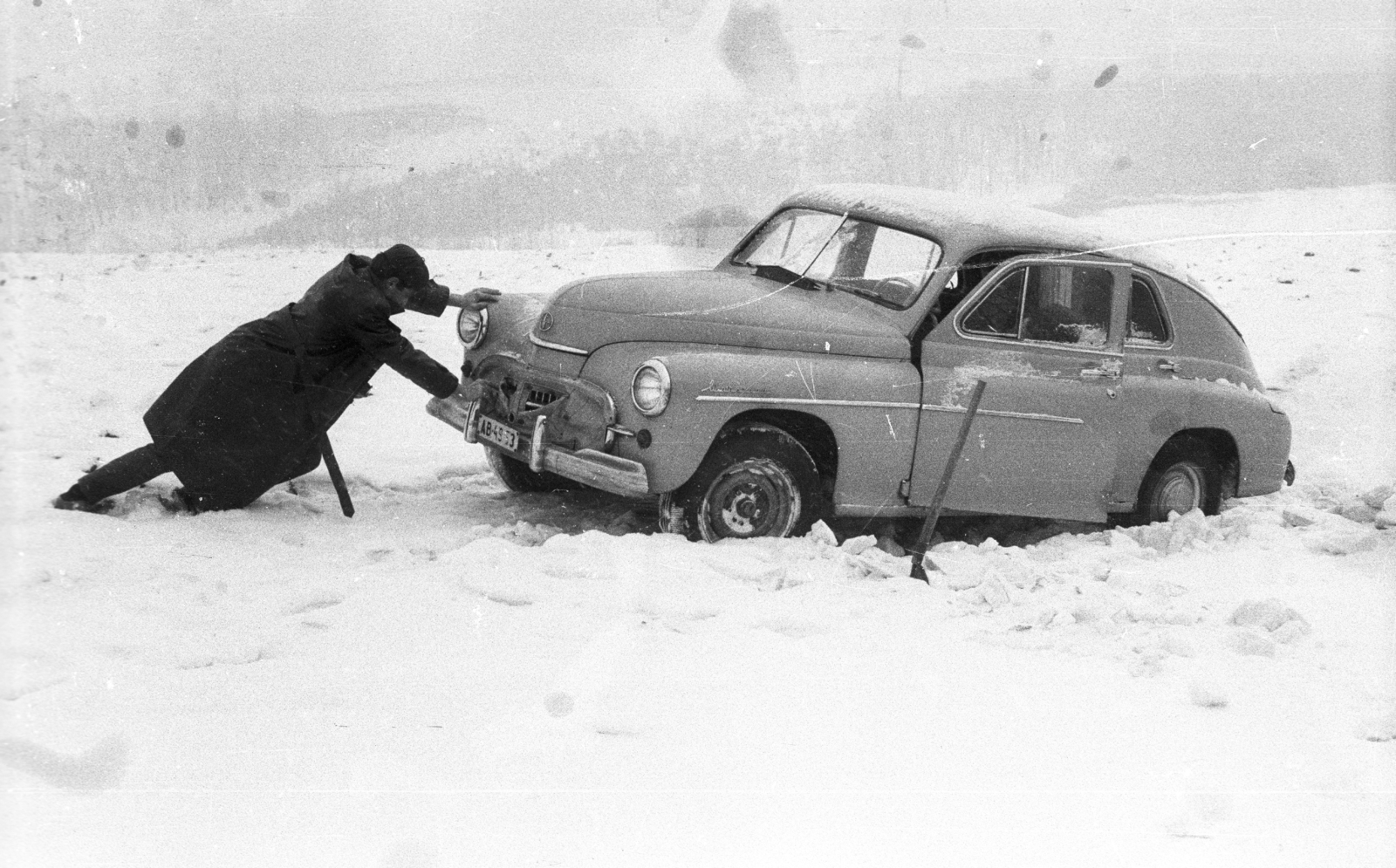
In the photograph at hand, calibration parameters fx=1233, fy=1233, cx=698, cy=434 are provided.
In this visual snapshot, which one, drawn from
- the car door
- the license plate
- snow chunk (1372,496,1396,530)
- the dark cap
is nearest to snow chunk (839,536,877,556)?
the car door

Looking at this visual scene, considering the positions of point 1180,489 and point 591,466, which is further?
point 1180,489

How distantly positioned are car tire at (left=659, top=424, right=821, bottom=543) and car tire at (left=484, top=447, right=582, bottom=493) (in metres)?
1.26

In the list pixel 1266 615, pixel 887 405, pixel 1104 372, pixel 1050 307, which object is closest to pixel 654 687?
pixel 887 405

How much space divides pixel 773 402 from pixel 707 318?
0.50m

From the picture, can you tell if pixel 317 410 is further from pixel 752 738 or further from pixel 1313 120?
Answer: pixel 1313 120

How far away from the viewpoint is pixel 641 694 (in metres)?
3.69

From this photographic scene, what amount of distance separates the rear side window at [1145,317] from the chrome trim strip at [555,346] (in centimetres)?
278

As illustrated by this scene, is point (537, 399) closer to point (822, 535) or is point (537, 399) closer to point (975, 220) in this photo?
point (822, 535)

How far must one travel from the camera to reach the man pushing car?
17.1ft

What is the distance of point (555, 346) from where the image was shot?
5.50m

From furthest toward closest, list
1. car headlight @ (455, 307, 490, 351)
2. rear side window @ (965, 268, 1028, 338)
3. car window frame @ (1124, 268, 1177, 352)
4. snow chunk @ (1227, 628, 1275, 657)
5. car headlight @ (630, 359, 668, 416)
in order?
car window frame @ (1124, 268, 1177, 352)
car headlight @ (455, 307, 490, 351)
rear side window @ (965, 268, 1028, 338)
car headlight @ (630, 359, 668, 416)
snow chunk @ (1227, 628, 1275, 657)

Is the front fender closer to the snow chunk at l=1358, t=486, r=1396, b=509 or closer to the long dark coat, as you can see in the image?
the long dark coat

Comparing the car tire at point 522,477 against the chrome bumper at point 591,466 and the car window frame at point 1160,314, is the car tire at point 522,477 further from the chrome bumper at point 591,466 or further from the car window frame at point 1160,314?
the car window frame at point 1160,314

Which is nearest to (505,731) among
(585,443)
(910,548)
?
(585,443)
